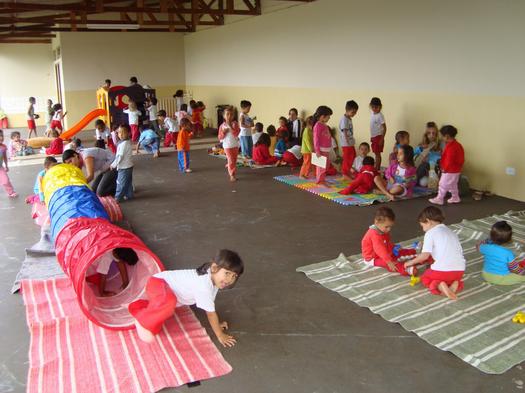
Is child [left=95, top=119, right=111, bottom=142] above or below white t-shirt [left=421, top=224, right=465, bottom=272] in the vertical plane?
above

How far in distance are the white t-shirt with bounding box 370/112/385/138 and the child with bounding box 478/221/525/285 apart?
4.68 m

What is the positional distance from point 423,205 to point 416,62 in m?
2.79

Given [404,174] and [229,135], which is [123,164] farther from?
[404,174]

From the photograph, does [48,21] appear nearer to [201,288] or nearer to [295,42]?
[295,42]

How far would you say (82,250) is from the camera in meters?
3.60

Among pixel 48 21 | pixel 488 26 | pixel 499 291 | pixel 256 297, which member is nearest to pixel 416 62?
pixel 488 26

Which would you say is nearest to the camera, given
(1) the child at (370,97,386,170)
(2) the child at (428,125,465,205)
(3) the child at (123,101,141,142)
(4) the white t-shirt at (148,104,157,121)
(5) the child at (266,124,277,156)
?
(2) the child at (428,125,465,205)

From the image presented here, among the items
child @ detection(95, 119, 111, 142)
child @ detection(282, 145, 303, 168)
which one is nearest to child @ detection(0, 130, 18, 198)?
child @ detection(95, 119, 111, 142)

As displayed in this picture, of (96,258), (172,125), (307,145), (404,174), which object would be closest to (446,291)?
(96,258)

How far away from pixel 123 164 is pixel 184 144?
84.8 inches

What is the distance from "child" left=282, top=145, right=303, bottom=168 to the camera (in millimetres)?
9930

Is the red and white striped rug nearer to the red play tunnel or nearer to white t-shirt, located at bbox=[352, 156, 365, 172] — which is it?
the red play tunnel

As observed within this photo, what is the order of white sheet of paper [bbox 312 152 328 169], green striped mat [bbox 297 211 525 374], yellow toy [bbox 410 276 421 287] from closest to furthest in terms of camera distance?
green striped mat [bbox 297 211 525 374], yellow toy [bbox 410 276 421 287], white sheet of paper [bbox 312 152 328 169]

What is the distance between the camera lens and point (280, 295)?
14.0 ft
